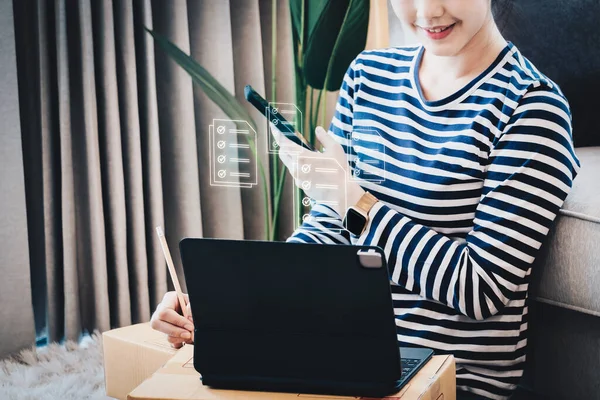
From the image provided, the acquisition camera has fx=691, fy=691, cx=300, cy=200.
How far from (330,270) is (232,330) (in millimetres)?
124

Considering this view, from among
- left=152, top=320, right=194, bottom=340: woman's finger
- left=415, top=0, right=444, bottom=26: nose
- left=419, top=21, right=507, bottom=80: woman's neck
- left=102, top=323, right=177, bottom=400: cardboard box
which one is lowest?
left=102, top=323, right=177, bottom=400: cardboard box

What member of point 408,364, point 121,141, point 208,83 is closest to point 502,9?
point 208,83

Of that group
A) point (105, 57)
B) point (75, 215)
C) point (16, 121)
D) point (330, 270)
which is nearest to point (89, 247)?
point (75, 215)

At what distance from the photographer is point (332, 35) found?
1484 millimetres

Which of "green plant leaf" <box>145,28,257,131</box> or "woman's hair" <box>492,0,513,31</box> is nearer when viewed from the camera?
"woman's hair" <box>492,0,513,31</box>

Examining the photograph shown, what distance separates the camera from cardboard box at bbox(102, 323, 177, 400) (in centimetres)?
98

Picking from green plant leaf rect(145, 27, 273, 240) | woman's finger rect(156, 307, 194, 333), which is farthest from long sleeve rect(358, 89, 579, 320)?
green plant leaf rect(145, 27, 273, 240)

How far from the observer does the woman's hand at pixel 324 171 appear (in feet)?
2.72

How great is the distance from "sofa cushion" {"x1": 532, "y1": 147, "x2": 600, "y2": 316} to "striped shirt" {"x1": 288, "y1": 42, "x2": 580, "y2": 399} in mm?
28

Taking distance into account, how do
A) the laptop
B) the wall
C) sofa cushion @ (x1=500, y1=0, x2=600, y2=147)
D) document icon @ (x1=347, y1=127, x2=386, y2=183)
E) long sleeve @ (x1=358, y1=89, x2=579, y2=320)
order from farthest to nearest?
the wall < sofa cushion @ (x1=500, y1=0, x2=600, y2=147) < document icon @ (x1=347, y1=127, x2=386, y2=183) < long sleeve @ (x1=358, y1=89, x2=579, y2=320) < the laptop

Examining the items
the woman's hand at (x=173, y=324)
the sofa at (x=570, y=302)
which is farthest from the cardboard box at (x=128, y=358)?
the sofa at (x=570, y=302)

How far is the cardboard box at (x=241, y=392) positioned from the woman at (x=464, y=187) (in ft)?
0.51

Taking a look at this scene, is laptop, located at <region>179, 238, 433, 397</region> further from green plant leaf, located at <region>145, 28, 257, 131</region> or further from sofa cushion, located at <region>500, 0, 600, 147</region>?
green plant leaf, located at <region>145, 28, 257, 131</region>

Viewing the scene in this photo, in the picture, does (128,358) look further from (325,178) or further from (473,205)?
(473,205)
